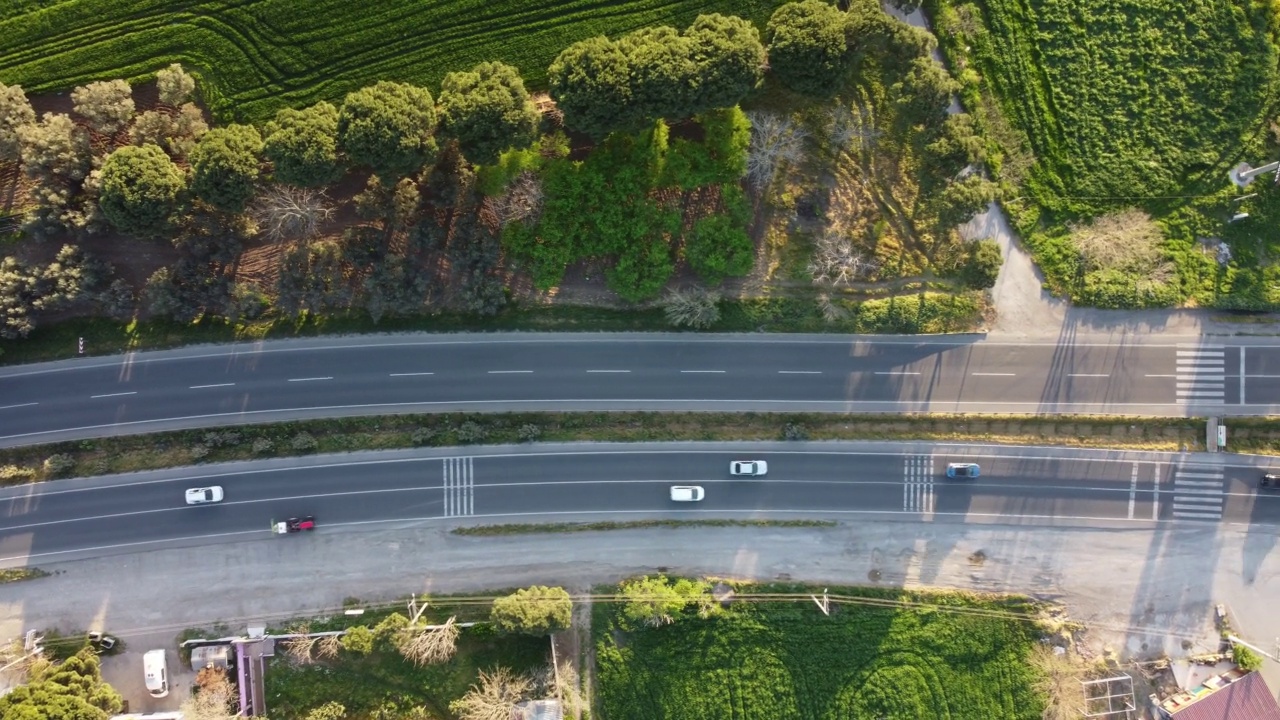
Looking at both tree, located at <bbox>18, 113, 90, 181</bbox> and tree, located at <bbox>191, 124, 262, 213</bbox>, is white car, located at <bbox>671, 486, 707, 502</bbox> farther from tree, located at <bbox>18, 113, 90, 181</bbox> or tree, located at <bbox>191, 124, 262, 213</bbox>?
tree, located at <bbox>18, 113, 90, 181</bbox>

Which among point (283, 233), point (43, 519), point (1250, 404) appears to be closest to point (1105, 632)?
point (1250, 404)

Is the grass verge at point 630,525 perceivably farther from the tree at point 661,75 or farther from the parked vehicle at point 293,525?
the tree at point 661,75

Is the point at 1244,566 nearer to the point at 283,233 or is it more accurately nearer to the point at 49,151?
the point at 283,233

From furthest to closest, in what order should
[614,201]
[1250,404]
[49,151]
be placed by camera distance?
[1250,404], [614,201], [49,151]

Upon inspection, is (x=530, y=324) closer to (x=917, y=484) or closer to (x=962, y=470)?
(x=917, y=484)

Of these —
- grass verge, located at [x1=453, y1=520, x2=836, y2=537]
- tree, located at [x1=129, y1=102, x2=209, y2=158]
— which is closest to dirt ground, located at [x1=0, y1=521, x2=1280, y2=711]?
grass verge, located at [x1=453, y1=520, x2=836, y2=537]

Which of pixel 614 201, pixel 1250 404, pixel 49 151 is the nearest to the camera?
pixel 49 151

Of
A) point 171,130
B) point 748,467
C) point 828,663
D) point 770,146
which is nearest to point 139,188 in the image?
point 171,130

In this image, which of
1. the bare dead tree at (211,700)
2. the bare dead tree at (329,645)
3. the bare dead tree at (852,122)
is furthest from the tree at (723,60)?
the bare dead tree at (211,700)
